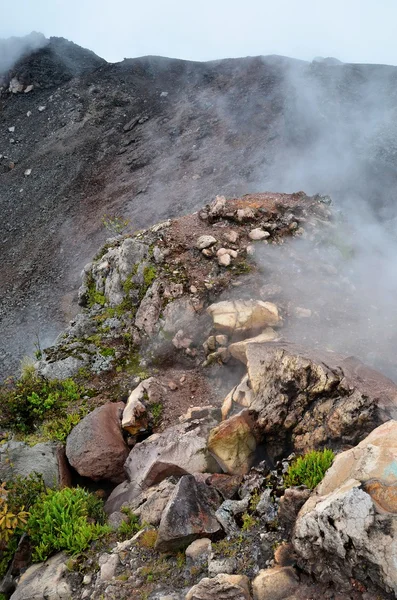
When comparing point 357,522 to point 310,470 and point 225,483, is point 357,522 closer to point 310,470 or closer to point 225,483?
point 310,470

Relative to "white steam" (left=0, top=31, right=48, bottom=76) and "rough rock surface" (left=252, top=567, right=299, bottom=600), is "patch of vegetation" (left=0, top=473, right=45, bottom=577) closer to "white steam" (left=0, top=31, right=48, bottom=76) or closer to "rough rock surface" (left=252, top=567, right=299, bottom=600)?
"rough rock surface" (left=252, top=567, right=299, bottom=600)

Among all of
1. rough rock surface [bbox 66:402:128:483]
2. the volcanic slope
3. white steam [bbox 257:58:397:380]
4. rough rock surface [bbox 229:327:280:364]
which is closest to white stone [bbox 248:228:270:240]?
white steam [bbox 257:58:397:380]

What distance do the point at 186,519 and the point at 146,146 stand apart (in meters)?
24.9

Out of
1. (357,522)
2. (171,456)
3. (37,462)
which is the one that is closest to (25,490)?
(37,462)

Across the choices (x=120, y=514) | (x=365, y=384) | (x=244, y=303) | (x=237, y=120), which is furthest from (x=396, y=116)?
(x=120, y=514)

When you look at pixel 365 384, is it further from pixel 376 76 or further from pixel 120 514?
pixel 376 76

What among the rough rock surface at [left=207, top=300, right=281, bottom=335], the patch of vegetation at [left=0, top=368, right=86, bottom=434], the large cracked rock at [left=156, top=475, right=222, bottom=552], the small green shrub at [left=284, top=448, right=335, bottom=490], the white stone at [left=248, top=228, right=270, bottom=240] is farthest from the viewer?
the white stone at [left=248, top=228, right=270, bottom=240]

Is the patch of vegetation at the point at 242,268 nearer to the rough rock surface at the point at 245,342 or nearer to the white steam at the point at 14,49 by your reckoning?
the rough rock surface at the point at 245,342

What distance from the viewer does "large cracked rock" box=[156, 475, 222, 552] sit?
212 inches

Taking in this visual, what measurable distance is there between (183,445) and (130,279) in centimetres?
486

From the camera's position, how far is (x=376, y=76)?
882 inches

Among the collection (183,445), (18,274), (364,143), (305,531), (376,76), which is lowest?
(18,274)

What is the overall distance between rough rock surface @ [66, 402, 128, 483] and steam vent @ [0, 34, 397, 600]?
0.03 m

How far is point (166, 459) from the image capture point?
7320mm
